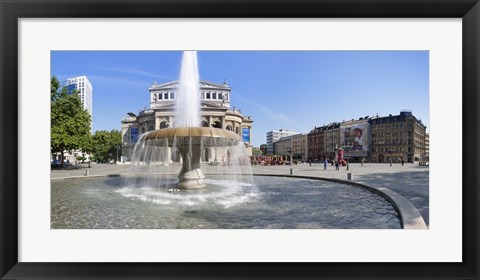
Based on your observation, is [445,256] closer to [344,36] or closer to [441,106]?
[441,106]

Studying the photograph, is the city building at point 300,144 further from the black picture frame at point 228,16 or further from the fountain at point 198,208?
the black picture frame at point 228,16

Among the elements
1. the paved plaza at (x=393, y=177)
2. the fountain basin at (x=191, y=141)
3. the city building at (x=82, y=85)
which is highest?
the city building at (x=82, y=85)

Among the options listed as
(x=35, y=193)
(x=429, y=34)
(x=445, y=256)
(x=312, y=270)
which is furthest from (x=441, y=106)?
(x=35, y=193)

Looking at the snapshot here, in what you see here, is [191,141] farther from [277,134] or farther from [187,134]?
[277,134]

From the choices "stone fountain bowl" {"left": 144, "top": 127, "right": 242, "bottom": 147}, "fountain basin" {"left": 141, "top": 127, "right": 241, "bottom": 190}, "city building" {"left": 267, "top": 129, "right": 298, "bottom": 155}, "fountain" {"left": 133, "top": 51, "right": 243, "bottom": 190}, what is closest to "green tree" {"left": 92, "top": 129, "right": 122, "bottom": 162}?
"city building" {"left": 267, "top": 129, "right": 298, "bottom": 155}

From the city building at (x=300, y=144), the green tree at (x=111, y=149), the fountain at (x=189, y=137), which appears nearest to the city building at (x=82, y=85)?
the fountain at (x=189, y=137)

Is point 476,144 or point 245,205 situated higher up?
point 476,144
